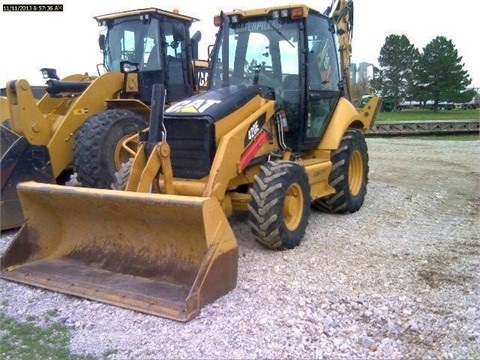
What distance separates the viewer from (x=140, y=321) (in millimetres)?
3750

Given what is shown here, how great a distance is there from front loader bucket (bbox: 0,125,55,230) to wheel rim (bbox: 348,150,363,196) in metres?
3.70

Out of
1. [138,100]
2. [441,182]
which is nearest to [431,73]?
[441,182]

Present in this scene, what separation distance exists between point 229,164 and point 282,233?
80 centimetres

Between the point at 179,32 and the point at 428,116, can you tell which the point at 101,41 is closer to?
the point at 179,32

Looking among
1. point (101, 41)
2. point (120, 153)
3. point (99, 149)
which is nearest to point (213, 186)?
point (99, 149)

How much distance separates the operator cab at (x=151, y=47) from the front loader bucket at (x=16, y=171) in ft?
6.73

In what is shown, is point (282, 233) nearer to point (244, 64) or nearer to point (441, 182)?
point (244, 64)

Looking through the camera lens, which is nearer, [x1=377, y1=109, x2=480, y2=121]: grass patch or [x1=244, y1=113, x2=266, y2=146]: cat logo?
[x1=244, y1=113, x2=266, y2=146]: cat logo

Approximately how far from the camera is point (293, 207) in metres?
5.29

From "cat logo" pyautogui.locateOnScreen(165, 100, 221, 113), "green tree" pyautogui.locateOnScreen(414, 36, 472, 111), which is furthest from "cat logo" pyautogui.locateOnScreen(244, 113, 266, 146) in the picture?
"green tree" pyautogui.locateOnScreen(414, 36, 472, 111)

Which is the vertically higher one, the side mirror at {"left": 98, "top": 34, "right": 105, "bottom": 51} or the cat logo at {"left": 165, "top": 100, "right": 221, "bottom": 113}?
the side mirror at {"left": 98, "top": 34, "right": 105, "bottom": 51}

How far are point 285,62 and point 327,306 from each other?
2.96m

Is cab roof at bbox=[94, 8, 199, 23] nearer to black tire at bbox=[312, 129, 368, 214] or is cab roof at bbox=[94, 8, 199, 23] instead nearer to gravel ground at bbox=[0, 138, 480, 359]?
black tire at bbox=[312, 129, 368, 214]

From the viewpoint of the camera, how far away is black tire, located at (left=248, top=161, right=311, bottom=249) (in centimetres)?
482
